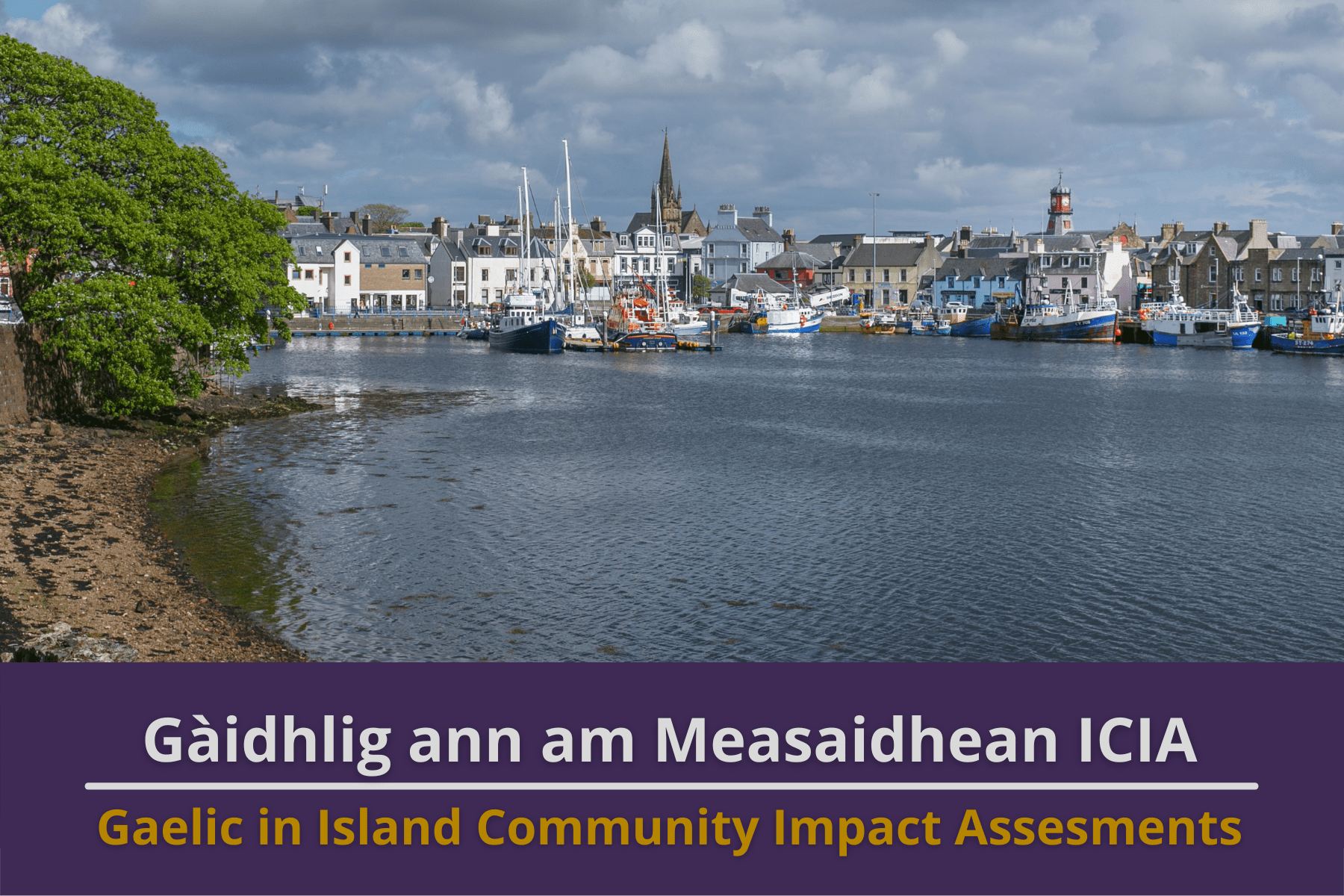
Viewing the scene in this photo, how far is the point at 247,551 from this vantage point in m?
27.0

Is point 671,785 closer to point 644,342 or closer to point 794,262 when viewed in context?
point 644,342

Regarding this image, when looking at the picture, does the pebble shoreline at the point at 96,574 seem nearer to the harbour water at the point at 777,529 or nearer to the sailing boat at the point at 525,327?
the harbour water at the point at 777,529

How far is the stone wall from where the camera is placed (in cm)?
Answer: 3825

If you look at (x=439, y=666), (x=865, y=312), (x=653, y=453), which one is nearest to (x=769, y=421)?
(x=653, y=453)

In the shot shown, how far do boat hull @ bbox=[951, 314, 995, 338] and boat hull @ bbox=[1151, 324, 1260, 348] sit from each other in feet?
80.8

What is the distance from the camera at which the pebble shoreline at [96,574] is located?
18.6 m

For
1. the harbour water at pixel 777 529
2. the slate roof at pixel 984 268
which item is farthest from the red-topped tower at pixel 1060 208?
the harbour water at pixel 777 529

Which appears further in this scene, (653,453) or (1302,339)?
(1302,339)

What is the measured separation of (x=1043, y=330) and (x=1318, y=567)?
11242 centimetres

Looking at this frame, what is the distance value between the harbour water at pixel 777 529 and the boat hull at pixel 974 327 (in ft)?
268

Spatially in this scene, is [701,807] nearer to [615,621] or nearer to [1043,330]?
[615,621]

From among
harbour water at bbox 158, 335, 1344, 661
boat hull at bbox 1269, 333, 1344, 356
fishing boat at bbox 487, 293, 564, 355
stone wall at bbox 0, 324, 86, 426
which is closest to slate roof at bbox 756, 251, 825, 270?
fishing boat at bbox 487, 293, 564, 355

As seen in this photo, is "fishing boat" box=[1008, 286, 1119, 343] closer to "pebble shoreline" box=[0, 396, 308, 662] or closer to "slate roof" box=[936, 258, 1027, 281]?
"slate roof" box=[936, 258, 1027, 281]

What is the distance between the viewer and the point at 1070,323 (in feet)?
430
